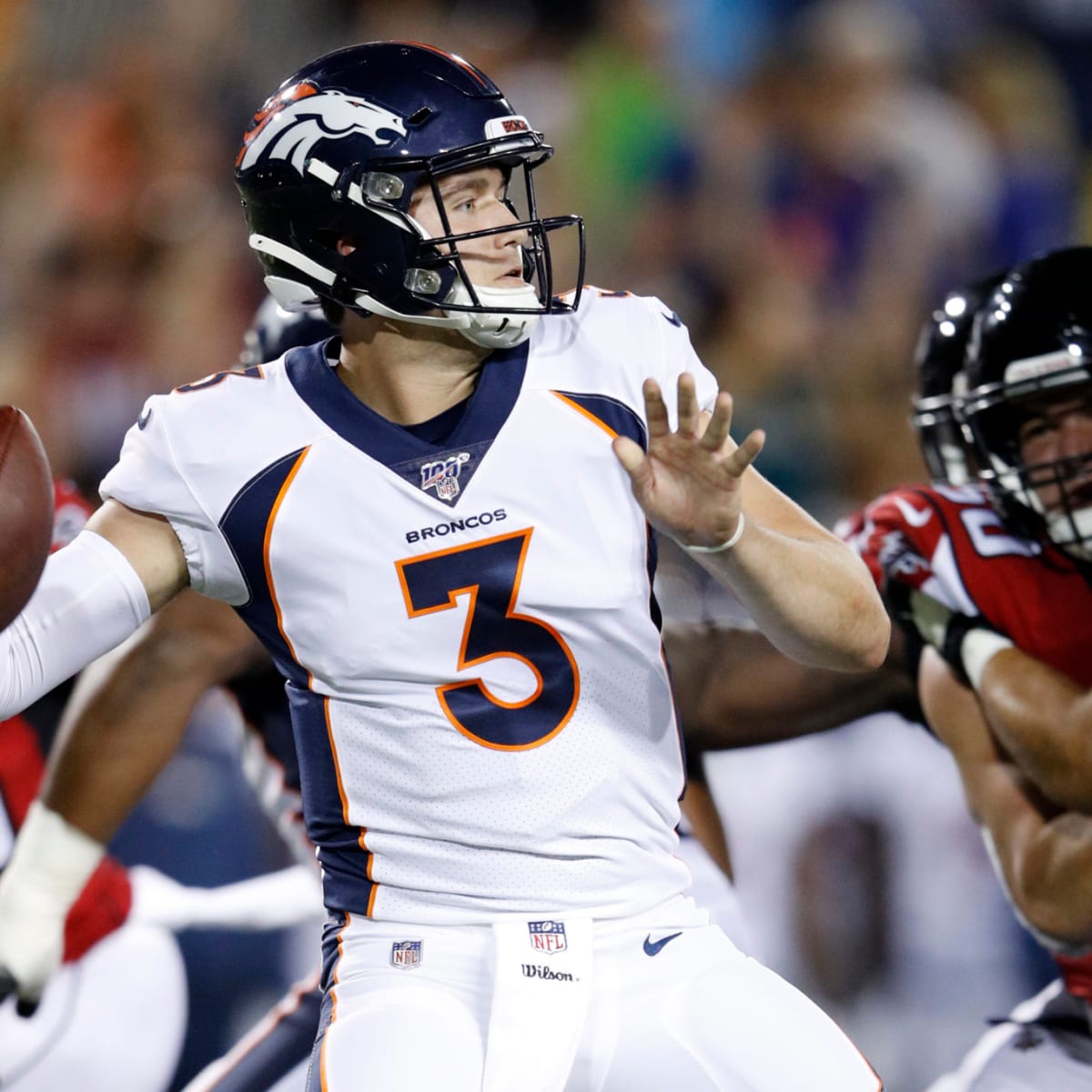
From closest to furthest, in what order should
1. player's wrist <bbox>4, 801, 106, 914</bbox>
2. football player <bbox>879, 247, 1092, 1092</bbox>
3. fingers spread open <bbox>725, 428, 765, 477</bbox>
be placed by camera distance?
fingers spread open <bbox>725, 428, 765, 477</bbox>, football player <bbox>879, 247, 1092, 1092</bbox>, player's wrist <bbox>4, 801, 106, 914</bbox>

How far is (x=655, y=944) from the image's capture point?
182 cm

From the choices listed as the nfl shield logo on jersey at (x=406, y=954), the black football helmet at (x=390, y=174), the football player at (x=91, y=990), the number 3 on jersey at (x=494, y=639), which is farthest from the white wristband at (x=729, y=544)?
the football player at (x=91, y=990)

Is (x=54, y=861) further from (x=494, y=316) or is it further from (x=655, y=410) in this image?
(x=655, y=410)

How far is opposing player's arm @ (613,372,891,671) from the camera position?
5.65 ft

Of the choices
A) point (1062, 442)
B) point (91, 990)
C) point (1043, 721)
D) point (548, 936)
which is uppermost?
point (1062, 442)

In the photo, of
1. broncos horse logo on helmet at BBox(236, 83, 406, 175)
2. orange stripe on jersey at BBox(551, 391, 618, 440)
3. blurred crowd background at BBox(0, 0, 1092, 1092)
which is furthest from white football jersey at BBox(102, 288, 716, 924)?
blurred crowd background at BBox(0, 0, 1092, 1092)

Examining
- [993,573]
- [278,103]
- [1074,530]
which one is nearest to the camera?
[278,103]

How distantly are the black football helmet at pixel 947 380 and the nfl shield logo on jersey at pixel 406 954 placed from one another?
1.61 meters

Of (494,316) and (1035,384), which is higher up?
(494,316)

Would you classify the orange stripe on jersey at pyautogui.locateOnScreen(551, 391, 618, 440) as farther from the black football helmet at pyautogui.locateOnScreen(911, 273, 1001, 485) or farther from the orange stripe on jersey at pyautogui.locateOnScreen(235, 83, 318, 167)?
the black football helmet at pyautogui.locateOnScreen(911, 273, 1001, 485)

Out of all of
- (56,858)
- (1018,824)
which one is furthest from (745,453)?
(56,858)

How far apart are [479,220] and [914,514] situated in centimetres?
126

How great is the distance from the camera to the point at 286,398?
1939 mm

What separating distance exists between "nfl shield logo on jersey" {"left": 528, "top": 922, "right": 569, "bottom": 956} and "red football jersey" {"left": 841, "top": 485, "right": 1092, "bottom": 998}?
127cm
